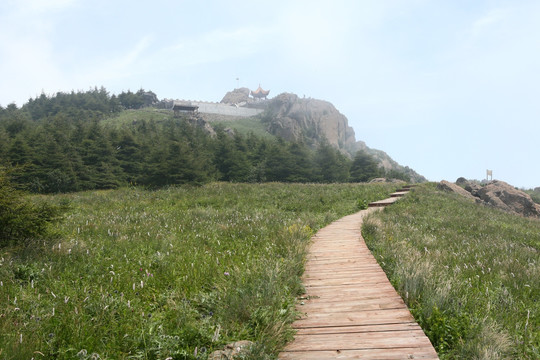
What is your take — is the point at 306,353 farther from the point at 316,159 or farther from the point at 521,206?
the point at 316,159

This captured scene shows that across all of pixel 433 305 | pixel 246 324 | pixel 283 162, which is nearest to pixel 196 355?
pixel 246 324

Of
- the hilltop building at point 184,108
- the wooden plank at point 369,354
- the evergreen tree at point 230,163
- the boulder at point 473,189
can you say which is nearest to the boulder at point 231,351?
the wooden plank at point 369,354

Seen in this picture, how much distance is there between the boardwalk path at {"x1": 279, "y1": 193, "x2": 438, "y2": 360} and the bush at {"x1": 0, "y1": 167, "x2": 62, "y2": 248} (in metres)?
5.96

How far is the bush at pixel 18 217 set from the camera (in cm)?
623

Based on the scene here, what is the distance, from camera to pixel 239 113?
14138 cm

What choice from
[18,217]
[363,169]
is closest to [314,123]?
[363,169]

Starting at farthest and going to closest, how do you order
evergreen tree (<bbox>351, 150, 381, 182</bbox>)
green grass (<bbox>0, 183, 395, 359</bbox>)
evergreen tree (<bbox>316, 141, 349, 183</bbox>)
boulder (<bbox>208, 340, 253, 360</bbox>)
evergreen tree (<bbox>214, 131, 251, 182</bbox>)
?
1. evergreen tree (<bbox>351, 150, 381, 182</bbox>)
2. evergreen tree (<bbox>316, 141, 349, 183</bbox>)
3. evergreen tree (<bbox>214, 131, 251, 182</bbox>)
4. green grass (<bbox>0, 183, 395, 359</bbox>)
5. boulder (<bbox>208, 340, 253, 360</bbox>)

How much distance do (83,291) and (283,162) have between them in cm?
4540

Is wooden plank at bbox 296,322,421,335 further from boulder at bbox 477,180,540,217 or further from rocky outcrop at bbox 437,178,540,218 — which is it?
boulder at bbox 477,180,540,217

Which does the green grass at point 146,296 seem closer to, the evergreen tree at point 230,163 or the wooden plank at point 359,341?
the wooden plank at point 359,341

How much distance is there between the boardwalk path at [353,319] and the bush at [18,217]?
5.96 metres

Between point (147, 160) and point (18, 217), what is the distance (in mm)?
33269

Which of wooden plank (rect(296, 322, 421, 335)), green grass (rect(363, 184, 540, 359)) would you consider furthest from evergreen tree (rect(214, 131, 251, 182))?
wooden plank (rect(296, 322, 421, 335))

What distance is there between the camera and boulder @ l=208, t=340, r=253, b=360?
3043 millimetres
